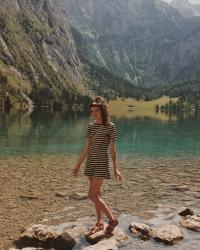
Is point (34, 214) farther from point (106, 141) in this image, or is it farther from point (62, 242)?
point (106, 141)

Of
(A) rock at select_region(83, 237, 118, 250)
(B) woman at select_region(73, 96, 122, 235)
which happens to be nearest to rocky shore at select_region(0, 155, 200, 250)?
(A) rock at select_region(83, 237, 118, 250)

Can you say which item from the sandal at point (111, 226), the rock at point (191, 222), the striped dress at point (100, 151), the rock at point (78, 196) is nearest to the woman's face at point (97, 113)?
the striped dress at point (100, 151)

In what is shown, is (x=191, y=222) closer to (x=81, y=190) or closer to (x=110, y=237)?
(x=110, y=237)

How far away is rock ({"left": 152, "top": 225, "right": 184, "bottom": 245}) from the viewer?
48.9ft

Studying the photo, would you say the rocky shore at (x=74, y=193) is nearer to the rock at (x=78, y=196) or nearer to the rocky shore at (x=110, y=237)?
the rock at (x=78, y=196)

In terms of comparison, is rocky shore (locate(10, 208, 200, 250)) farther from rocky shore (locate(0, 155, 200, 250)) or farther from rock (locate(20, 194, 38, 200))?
rock (locate(20, 194, 38, 200))

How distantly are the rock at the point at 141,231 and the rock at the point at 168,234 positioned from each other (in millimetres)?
224

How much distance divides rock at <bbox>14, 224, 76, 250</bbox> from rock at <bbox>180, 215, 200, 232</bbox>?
204 inches

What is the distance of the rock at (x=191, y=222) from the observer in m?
16.5

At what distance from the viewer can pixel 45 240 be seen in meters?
14.4

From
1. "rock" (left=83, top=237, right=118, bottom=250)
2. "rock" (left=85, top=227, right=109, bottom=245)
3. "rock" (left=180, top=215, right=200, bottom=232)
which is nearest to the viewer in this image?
"rock" (left=83, top=237, right=118, bottom=250)

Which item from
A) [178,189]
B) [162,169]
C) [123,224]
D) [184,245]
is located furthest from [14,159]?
[184,245]

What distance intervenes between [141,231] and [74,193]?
335 inches

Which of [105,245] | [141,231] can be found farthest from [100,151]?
[141,231]
